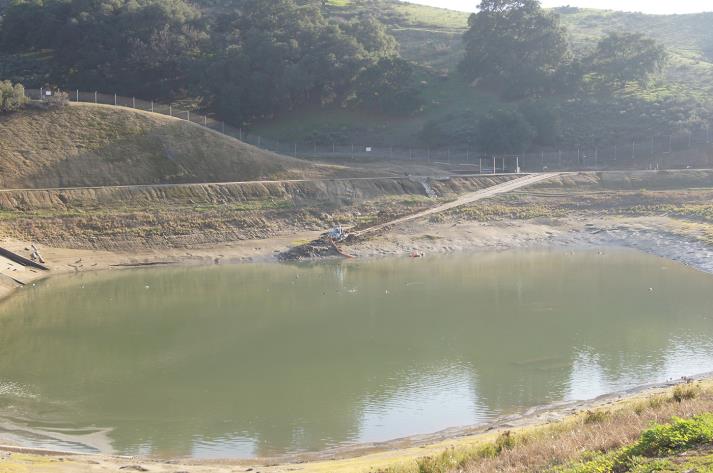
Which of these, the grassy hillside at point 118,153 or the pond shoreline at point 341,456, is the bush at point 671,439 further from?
the grassy hillside at point 118,153

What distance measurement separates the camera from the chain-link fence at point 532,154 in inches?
3265

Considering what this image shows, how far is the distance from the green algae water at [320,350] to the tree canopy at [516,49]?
4952 cm

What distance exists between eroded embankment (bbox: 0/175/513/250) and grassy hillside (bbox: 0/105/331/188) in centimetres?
292

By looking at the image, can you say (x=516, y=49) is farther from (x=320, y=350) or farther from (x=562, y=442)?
(x=562, y=442)

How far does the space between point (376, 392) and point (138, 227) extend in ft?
127

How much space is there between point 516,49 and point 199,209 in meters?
55.0

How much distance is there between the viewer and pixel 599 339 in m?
36.8

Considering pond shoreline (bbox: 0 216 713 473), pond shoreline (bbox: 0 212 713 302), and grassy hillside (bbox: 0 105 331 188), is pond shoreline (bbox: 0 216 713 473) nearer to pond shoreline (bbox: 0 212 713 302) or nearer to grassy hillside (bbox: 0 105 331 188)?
pond shoreline (bbox: 0 212 713 302)

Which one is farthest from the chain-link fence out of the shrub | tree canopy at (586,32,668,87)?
tree canopy at (586,32,668,87)

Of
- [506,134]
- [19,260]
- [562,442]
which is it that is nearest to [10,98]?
[19,260]

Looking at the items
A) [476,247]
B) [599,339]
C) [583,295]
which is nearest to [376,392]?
[599,339]

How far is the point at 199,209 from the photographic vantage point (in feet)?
218

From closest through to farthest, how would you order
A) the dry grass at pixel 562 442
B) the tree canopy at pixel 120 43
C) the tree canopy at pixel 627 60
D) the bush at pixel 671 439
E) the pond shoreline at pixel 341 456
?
the bush at pixel 671 439 → the dry grass at pixel 562 442 → the pond shoreline at pixel 341 456 → the tree canopy at pixel 120 43 → the tree canopy at pixel 627 60

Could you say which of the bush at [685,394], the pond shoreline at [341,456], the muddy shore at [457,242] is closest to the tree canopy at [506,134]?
the muddy shore at [457,242]
